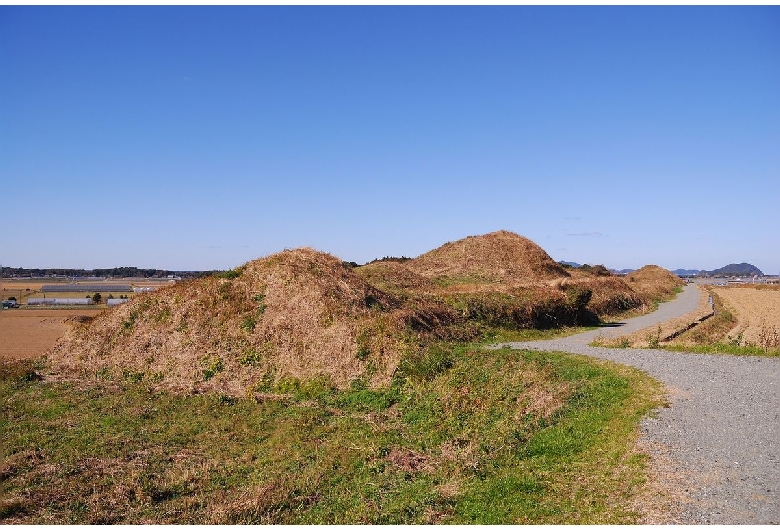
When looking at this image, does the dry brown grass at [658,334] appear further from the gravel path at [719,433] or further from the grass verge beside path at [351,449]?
the grass verge beside path at [351,449]

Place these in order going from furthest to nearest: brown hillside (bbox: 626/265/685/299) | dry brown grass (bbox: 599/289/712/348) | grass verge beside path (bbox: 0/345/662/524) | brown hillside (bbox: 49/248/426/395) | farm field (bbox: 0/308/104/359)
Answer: brown hillside (bbox: 626/265/685/299)
farm field (bbox: 0/308/104/359)
dry brown grass (bbox: 599/289/712/348)
brown hillside (bbox: 49/248/426/395)
grass verge beside path (bbox: 0/345/662/524)

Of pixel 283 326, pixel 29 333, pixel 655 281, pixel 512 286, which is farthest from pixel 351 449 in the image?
pixel 655 281

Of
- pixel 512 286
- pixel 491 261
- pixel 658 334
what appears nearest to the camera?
pixel 658 334

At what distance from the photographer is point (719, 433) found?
10.4 meters

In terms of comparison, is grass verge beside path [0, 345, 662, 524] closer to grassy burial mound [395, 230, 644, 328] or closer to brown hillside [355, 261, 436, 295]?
grassy burial mound [395, 230, 644, 328]

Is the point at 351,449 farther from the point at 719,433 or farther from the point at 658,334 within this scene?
the point at 658,334

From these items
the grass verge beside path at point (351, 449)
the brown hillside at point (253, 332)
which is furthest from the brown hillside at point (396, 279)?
the grass verge beside path at point (351, 449)

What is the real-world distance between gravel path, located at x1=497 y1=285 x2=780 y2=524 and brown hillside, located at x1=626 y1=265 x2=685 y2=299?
40346 millimetres

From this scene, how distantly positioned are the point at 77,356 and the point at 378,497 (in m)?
18.9

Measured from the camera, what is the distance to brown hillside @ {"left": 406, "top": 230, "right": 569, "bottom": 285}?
140ft

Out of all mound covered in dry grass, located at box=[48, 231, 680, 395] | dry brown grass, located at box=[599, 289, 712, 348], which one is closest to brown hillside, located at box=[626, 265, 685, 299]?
dry brown grass, located at box=[599, 289, 712, 348]

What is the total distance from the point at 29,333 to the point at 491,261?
126 ft

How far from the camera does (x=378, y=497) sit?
31.0 feet

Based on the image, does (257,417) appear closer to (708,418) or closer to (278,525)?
(278,525)
